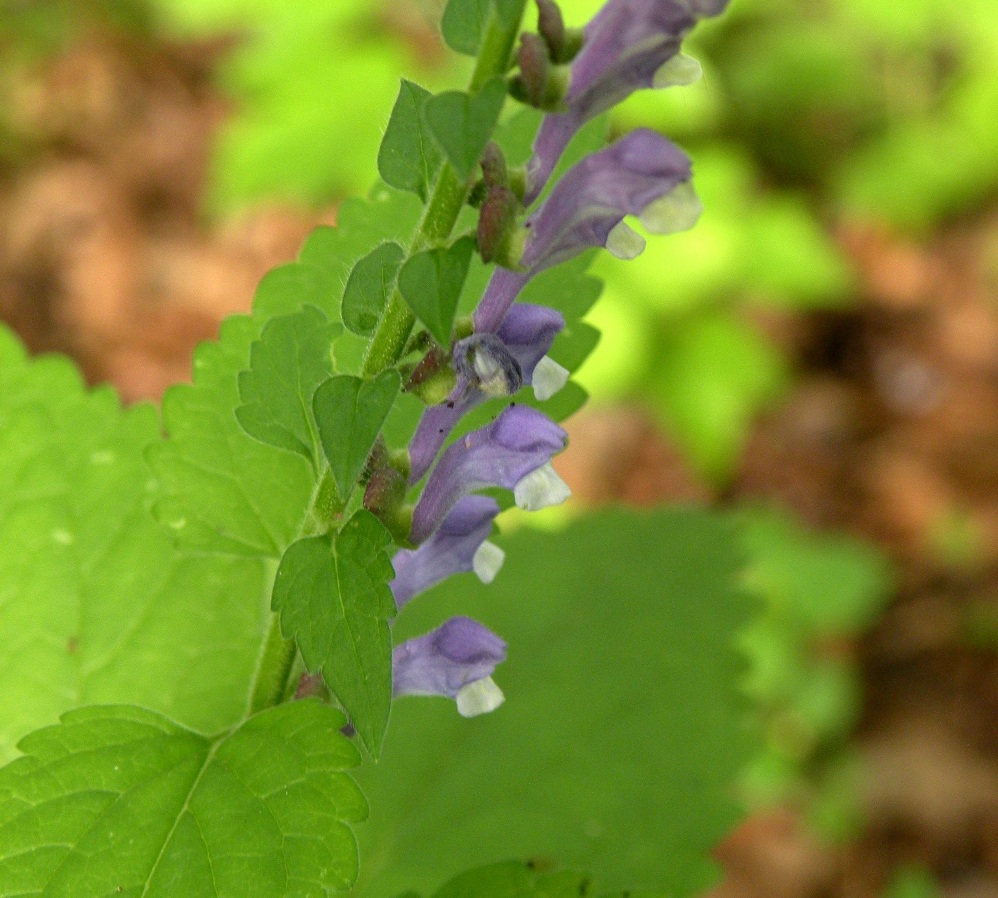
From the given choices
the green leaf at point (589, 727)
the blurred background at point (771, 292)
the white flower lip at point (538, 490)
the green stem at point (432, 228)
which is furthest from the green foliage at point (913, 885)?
the green stem at point (432, 228)

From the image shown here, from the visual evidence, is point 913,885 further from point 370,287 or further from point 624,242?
point 370,287

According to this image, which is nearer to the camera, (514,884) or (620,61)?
(620,61)

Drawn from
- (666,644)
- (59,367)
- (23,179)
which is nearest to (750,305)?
(23,179)

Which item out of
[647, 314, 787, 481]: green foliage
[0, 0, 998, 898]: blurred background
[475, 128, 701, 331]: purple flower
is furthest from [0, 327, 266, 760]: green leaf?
[647, 314, 787, 481]: green foliage

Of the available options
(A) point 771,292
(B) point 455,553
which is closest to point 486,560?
(B) point 455,553

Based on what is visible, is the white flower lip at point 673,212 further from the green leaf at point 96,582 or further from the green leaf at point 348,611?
the green leaf at point 96,582

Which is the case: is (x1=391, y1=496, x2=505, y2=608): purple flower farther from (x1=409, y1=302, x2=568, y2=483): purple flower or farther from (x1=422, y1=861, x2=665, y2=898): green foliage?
(x1=422, y1=861, x2=665, y2=898): green foliage

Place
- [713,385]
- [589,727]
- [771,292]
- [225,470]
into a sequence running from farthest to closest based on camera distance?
[771,292] < [713,385] < [589,727] < [225,470]
